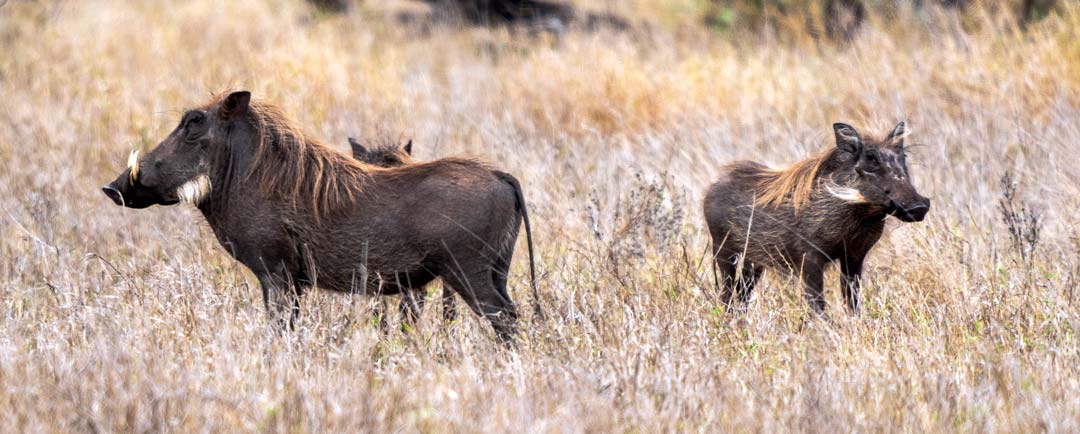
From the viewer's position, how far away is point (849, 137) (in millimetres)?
5066

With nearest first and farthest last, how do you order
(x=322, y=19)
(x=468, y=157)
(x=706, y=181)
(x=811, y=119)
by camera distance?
1. (x=468, y=157)
2. (x=706, y=181)
3. (x=811, y=119)
4. (x=322, y=19)

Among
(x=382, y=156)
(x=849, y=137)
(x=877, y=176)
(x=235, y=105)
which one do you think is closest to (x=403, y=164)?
(x=382, y=156)

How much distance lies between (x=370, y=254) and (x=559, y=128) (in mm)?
4756

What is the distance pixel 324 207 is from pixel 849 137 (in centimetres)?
202

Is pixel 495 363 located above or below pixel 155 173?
below

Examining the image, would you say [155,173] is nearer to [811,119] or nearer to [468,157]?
[468,157]

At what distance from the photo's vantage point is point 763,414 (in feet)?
12.8

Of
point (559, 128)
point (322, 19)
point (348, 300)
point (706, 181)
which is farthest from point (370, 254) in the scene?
point (322, 19)

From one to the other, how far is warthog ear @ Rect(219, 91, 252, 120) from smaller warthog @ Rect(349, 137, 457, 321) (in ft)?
2.37

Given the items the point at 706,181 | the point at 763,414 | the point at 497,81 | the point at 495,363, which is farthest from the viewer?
the point at 497,81

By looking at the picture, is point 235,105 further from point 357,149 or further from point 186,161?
point 357,149

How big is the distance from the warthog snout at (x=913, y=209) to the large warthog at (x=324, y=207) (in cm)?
139

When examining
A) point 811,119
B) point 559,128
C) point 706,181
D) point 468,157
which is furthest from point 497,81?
point 468,157

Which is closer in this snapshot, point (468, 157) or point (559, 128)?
point (468, 157)
